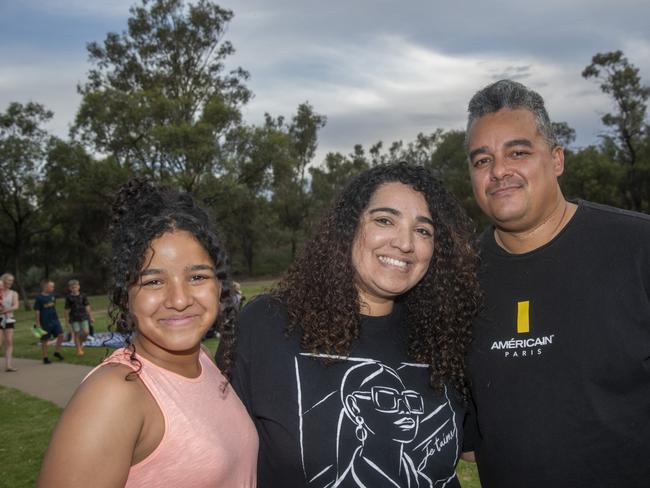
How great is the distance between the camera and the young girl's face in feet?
6.81

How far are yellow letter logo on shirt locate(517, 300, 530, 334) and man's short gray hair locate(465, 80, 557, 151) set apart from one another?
0.87 metres

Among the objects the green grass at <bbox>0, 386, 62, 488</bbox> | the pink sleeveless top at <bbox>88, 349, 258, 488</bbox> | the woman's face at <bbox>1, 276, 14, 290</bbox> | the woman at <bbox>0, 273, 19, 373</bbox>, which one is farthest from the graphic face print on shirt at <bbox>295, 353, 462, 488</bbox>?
the woman's face at <bbox>1, 276, 14, 290</bbox>

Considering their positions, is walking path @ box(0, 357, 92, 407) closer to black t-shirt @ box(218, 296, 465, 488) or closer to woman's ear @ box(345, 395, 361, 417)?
black t-shirt @ box(218, 296, 465, 488)

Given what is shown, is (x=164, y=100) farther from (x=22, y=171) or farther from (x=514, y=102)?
(x=514, y=102)

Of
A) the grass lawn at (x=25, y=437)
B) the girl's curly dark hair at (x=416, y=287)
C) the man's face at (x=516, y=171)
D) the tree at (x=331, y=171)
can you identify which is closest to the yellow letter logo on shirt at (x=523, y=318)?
the girl's curly dark hair at (x=416, y=287)

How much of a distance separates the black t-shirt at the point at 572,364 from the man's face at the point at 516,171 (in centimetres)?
18

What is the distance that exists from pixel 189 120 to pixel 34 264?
21.1m

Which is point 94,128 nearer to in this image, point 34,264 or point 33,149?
point 33,149

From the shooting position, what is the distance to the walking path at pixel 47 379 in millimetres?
9359

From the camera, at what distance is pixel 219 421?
212 centimetres

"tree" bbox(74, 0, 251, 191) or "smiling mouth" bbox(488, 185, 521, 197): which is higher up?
"tree" bbox(74, 0, 251, 191)

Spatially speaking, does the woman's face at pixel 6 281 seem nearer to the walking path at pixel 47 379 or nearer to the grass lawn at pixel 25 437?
the walking path at pixel 47 379

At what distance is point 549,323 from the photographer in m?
2.55

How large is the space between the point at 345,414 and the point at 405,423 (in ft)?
0.88
